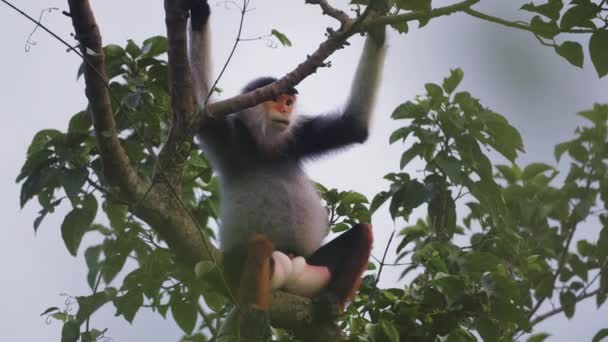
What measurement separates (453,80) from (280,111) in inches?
43.6

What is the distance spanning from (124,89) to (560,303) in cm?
367

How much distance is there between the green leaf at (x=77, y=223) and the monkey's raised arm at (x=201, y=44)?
2.91 ft

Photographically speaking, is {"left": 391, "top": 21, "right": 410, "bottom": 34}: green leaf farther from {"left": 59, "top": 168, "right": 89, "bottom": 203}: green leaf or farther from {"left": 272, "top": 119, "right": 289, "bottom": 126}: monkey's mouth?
{"left": 59, "top": 168, "right": 89, "bottom": 203}: green leaf

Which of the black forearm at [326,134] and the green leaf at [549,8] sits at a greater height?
the black forearm at [326,134]

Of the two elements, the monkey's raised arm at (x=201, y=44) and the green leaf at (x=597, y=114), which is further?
the green leaf at (x=597, y=114)

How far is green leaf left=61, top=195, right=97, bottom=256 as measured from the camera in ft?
13.5

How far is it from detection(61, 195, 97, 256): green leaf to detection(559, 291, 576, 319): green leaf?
11.8 feet

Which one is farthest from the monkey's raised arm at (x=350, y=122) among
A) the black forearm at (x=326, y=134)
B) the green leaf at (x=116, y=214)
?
the green leaf at (x=116, y=214)

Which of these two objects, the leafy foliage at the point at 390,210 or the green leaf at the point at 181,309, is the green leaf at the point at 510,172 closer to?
the leafy foliage at the point at 390,210

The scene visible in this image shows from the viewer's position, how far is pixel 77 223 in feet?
13.7

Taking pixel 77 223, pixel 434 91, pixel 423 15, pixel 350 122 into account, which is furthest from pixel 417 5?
pixel 77 223

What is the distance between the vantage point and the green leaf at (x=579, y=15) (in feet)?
10.0

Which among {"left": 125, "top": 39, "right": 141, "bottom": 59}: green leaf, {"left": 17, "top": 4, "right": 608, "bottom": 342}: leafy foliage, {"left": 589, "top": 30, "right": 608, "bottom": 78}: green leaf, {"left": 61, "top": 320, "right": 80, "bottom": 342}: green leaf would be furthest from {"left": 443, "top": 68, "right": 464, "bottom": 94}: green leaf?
{"left": 61, "top": 320, "right": 80, "bottom": 342}: green leaf

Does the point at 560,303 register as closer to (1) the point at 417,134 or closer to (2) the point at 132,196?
(1) the point at 417,134
